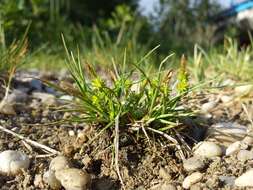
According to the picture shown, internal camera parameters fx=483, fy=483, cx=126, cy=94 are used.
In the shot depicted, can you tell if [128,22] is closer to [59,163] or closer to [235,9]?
[235,9]

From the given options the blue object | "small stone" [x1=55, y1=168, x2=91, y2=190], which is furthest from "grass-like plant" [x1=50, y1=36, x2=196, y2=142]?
the blue object

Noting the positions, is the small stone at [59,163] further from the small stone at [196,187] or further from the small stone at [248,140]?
the small stone at [248,140]

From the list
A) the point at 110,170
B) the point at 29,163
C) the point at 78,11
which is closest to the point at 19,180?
the point at 29,163

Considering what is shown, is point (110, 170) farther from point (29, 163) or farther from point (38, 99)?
point (38, 99)

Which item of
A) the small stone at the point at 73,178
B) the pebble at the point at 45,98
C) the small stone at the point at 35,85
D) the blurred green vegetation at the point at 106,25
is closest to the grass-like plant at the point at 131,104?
the small stone at the point at 73,178

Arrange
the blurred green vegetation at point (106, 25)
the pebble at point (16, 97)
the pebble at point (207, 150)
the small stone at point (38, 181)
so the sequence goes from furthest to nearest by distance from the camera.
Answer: the blurred green vegetation at point (106, 25), the pebble at point (16, 97), the pebble at point (207, 150), the small stone at point (38, 181)

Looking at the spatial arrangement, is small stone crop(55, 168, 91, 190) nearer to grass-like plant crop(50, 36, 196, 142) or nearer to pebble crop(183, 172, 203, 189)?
grass-like plant crop(50, 36, 196, 142)
